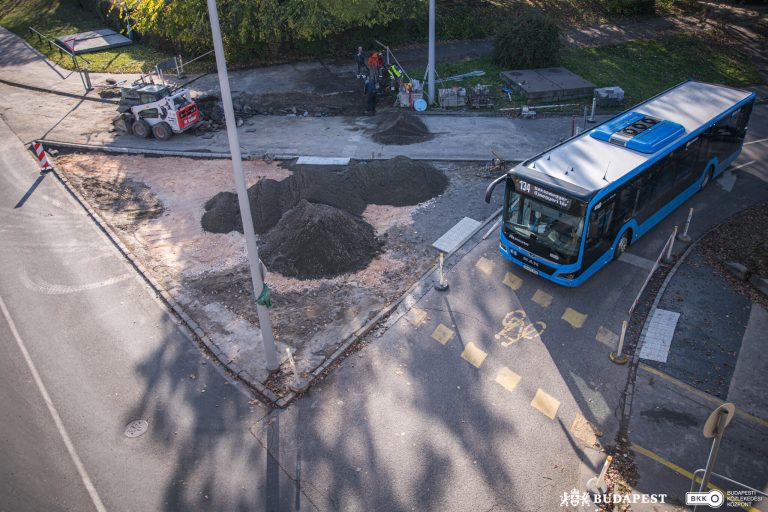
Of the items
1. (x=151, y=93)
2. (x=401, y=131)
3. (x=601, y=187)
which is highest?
(x=601, y=187)

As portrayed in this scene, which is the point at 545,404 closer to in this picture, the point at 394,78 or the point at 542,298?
the point at 542,298

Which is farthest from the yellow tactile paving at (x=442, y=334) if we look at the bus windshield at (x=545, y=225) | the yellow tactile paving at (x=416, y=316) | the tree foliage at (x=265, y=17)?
the tree foliage at (x=265, y=17)

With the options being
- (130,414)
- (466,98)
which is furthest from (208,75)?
(130,414)

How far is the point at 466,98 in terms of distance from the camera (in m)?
24.7

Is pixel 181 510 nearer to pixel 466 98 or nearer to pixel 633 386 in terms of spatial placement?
pixel 633 386

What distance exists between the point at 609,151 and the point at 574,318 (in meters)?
4.54

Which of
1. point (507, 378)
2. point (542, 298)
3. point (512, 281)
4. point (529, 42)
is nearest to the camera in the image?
point (507, 378)

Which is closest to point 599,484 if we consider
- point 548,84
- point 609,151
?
point 609,151

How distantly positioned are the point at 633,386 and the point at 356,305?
6602mm

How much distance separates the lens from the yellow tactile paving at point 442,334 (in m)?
13.0

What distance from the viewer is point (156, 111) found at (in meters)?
22.3

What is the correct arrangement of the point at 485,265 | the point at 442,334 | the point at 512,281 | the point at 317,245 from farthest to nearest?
the point at 485,265 < the point at 317,245 < the point at 512,281 < the point at 442,334

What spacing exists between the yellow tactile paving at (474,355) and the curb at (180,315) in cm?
430

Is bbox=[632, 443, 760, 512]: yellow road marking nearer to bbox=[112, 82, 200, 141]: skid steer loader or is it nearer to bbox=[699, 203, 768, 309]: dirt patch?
bbox=[699, 203, 768, 309]: dirt patch
